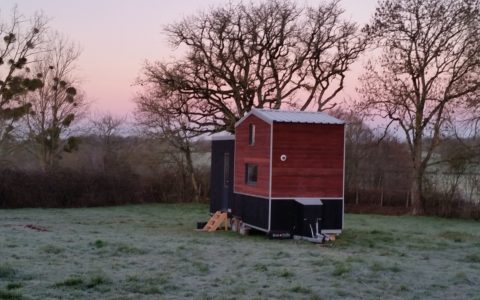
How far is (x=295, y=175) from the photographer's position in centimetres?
1574

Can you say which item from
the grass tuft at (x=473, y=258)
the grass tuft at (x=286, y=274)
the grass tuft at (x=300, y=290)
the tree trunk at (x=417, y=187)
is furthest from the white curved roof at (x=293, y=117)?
the tree trunk at (x=417, y=187)

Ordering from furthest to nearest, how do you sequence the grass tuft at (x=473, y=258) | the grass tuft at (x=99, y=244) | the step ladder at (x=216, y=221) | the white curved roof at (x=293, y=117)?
the step ladder at (x=216, y=221) → the white curved roof at (x=293, y=117) → the grass tuft at (x=473, y=258) → the grass tuft at (x=99, y=244)

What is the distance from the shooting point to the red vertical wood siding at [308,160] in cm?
1565

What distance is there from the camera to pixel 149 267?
8.76 metres

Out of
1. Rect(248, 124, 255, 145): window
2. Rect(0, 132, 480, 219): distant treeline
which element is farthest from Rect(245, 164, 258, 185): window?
Rect(0, 132, 480, 219): distant treeline

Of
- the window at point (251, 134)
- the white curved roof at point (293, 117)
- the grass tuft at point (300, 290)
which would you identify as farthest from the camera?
the window at point (251, 134)

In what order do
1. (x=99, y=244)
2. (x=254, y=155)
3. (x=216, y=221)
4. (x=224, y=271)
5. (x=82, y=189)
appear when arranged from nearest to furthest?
(x=224, y=271)
(x=99, y=244)
(x=254, y=155)
(x=216, y=221)
(x=82, y=189)

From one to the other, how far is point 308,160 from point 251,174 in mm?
1812

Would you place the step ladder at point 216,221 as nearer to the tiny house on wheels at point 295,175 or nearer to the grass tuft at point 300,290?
the tiny house on wheels at point 295,175

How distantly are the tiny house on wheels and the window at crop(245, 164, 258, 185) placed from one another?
0.03m

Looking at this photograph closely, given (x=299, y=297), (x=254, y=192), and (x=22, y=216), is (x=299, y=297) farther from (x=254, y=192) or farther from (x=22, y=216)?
(x=22, y=216)

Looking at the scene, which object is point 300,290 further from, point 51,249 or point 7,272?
point 51,249

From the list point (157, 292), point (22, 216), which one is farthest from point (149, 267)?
point (22, 216)

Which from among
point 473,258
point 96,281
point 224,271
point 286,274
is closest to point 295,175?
point 473,258
